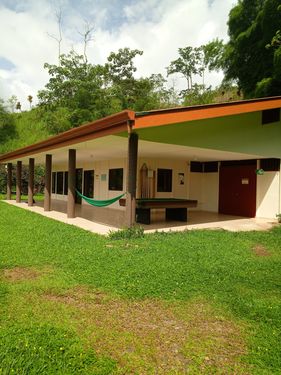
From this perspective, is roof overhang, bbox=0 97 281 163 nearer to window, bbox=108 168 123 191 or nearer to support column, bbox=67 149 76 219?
support column, bbox=67 149 76 219

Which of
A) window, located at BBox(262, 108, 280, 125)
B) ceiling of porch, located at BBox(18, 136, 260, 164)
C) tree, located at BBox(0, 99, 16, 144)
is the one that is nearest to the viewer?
ceiling of porch, located at BBox(18, 136, 260, 164)

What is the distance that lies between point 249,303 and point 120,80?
32.0 metres

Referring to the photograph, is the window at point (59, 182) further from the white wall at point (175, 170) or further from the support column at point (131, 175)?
the support column at point (131, 175)

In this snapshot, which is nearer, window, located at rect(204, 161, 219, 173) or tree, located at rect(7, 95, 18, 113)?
window, located at rect(204, 161, 219, 173)

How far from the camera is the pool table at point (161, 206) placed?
8.35 m

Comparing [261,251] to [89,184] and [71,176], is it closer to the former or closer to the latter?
[71,176]

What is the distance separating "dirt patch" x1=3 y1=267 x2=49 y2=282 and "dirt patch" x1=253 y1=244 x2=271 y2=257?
12.7 ft

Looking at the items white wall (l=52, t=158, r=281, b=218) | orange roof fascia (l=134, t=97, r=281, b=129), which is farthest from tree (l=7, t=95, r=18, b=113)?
orange roof fascia (l=134, t=97, r=281, b=129)

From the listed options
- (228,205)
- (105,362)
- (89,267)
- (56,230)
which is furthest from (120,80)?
(105,362)

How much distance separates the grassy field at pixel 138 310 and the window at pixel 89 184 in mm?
9486

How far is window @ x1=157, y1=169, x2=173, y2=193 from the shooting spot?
41.1 feet

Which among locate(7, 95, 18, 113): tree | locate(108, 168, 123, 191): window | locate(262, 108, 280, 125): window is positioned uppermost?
locate(7, 95, 18, 113): tree

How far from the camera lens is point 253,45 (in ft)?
53.2

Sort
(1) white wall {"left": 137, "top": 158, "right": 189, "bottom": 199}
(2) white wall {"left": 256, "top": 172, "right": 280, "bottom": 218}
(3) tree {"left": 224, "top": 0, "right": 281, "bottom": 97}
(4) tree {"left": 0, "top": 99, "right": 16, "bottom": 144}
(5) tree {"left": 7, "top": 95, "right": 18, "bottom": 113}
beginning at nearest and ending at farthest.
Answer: (2) white wall {"left": 256, "top": 172, "right": 280, "bottom": 218} < (1) white wall {"left": 137, "top": 158, "right": 189, "bottom": 199} < (3) tree {"left": 224, "top": 0, "right": 281, "bottom": 97} < (4) tree {"left": 0, "top": 99, "right": 16, "bottom": 144} < (5) tree {"left": 7, "top": 95, "right": 18, "bottom": 113}
